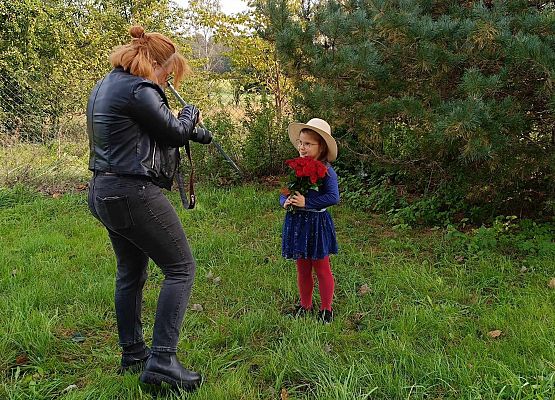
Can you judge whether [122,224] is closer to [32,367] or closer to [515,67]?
[32,367]

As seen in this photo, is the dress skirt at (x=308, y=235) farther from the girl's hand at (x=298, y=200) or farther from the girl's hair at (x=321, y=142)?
the girl's hair at (x=321, y=142)

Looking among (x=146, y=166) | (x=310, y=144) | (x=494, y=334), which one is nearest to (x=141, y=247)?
(x=146, y=166)

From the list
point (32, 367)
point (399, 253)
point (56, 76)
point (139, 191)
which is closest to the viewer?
point (139, 191)

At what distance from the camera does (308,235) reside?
3.30 metres

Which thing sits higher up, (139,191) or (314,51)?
(314,51)

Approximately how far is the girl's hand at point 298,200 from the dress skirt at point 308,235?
99mm

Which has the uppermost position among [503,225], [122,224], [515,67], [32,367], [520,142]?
[515,67]

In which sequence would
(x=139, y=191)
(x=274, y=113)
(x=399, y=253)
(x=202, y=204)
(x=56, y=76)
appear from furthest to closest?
(x=56, y=76) < (x=274, y=113) < (x=202, y=204) < (x=399, y=253) < (x=139, y=191)

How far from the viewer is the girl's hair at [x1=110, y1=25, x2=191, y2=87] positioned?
2318 millimetres

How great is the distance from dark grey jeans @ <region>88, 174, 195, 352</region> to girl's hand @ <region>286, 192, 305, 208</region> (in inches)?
37.2

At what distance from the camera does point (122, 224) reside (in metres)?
2.32

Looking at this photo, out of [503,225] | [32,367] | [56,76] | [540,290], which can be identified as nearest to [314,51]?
[503,225]

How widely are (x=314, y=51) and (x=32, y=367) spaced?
3.58 metres

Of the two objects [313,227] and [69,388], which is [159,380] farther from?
[313,227]
